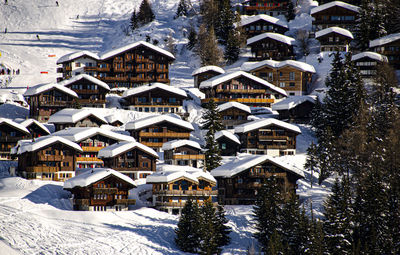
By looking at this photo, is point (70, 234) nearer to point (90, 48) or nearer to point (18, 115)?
point (18, 115)

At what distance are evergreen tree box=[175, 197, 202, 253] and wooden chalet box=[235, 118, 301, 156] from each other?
24.1 metres

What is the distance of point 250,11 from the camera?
424ft

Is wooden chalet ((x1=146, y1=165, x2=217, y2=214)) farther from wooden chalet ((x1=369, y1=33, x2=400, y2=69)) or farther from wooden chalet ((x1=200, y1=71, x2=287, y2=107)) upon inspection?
wooden chalet ((x1=369, y1=33, x2=400, y2=69))

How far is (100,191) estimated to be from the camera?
63.4m

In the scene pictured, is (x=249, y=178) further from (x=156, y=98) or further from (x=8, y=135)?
(x=8, y=135)

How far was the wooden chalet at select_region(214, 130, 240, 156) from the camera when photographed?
254ft

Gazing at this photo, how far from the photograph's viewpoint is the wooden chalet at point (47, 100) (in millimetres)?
87625

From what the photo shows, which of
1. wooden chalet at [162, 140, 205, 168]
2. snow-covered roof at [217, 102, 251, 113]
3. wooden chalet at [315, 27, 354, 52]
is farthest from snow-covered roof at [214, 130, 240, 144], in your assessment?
wooden chalet at [315, 27, 354, 52]

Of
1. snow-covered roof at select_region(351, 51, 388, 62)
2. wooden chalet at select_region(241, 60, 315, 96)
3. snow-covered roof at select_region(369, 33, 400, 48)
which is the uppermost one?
snow-covered roof at select_region(369, 33, 400, 48)

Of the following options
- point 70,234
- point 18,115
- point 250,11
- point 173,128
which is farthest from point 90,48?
point 70,234

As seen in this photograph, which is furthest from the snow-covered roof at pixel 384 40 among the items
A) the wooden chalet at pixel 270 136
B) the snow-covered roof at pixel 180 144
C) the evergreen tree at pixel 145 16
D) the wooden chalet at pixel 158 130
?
the evergreen tree at pixel 145 16

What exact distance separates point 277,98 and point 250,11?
3699cm

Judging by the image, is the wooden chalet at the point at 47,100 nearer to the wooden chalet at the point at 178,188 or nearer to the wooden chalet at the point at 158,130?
the wooden chalet at the point at 158,130

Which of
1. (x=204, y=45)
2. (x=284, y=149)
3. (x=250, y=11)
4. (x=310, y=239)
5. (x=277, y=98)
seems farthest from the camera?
(x=250, y=11)
